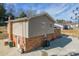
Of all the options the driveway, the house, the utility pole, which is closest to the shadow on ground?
the driveway

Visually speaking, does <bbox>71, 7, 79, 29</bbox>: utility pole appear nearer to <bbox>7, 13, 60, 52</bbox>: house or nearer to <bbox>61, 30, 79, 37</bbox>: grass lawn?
<bbox>61, 30, 79, 37</bbox>: grass lawn

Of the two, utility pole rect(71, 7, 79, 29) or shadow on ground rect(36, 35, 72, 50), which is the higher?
utility pole rect(71, 7, 79, 29)

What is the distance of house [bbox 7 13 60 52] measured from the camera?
12.1 ft

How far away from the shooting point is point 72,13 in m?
Result: 3.71

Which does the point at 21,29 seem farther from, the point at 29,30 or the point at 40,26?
the point at 40,26

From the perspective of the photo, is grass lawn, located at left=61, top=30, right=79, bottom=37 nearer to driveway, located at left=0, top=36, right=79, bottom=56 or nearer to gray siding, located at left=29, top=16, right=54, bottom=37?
driveway, located at left=0, top=36, right=79, bottom=56

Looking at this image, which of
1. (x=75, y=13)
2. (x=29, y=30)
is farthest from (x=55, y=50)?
(x=75, y=13)

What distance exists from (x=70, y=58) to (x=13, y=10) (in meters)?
0.91

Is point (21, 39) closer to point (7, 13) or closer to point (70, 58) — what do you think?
point (7, 13)

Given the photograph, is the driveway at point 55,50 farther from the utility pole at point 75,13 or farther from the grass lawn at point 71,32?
the utility pole at point 75,13

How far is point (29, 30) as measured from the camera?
3.71 meters

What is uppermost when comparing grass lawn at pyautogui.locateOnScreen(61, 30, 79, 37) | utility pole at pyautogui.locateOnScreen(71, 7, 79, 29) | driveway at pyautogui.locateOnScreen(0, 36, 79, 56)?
utility pole at pyautogui.locateOnScreen(71, 7, 79, 29)

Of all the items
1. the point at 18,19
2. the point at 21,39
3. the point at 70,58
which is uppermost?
the point at 18,19

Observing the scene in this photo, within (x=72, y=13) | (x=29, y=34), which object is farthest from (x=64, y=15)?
(x=29, y=34)
